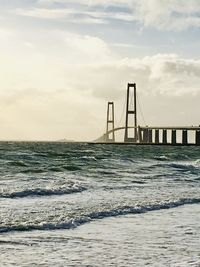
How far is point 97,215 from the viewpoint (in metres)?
13.0

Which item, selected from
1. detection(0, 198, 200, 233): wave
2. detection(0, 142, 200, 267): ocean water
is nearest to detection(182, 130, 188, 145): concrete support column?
detection(0, 142, 200, 267): ocean water

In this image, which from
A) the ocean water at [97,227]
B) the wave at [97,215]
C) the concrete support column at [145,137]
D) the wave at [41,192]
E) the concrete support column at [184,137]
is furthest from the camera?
the concrete support column at [184,137]

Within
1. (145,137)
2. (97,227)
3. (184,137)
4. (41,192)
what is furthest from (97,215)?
(184,137)

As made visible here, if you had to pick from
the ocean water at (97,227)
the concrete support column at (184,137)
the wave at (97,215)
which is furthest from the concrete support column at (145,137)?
the wave at (97,215)

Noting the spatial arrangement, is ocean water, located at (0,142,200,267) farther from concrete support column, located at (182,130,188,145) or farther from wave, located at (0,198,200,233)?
concrete support column, located at (182,130,188,145)

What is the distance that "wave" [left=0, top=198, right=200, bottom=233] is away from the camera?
35.5 feet

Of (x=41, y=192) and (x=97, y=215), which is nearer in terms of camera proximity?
(x=97, y=215)

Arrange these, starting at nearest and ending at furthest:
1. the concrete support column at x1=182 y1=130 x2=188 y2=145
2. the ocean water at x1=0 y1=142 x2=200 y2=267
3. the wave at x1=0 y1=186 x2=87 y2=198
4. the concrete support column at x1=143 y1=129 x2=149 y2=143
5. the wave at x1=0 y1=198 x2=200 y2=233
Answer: the ocean water at x1=0 y1=142 x2=200 y2=267 < the wave at x1=0 y1=198 x2=200 y2=233 < the wave at x1=0 y1=186 x2=87 y2=198 < the concrete support column at x1=143 y1=129 x2=149 y2=143 < the concrete support column at x1=182 y1=130 x2=188 y2=145

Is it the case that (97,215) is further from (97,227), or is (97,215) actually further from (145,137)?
(145,137)

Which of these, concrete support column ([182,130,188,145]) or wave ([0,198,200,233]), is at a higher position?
concrete support column ([182,130,188,145])

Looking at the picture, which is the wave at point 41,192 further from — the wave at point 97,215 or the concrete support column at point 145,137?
the concrete support column at point 145,137

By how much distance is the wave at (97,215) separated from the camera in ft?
35.5

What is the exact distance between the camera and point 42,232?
10.5 m

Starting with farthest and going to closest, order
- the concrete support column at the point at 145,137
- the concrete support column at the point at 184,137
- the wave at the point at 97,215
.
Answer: the concrete support column at the point at 184,137 → the concrete support column at the point at 145,137 → the wave at the point at 97,215
